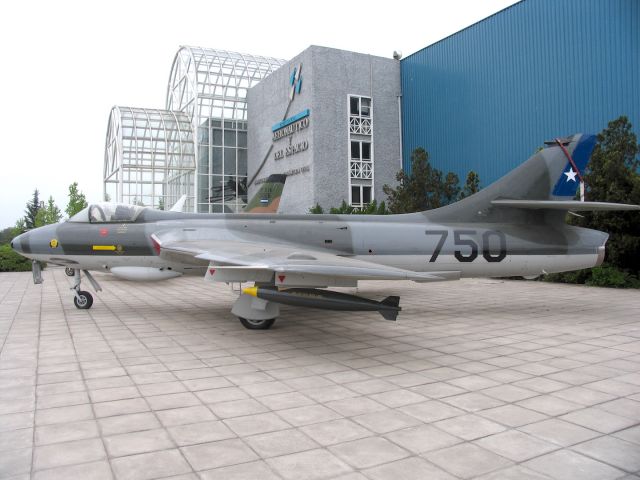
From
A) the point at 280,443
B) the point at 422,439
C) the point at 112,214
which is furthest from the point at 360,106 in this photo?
the point at 280,443

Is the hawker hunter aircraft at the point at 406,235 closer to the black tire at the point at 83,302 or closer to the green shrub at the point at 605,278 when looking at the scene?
the black tire at the point at 83,302

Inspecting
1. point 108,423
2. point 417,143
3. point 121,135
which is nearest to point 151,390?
point 108,423

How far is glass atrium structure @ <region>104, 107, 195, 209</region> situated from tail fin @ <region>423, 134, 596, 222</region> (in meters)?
26.3

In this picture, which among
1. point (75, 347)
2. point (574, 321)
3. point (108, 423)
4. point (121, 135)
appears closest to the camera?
point (108, 423)

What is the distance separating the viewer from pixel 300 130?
2747 centimetres

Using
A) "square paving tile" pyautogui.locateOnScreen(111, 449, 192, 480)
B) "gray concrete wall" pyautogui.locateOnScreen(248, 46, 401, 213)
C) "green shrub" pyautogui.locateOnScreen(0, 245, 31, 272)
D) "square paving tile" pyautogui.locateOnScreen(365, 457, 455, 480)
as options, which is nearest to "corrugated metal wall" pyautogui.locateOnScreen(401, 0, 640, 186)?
"gray concrete wall" pyautogui.locateOnScreen(248, 46, 401, 213)

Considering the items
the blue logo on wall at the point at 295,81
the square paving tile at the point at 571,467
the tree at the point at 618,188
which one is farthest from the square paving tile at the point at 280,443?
the blue logo on wall at the point at 295,81

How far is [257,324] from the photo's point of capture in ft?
26.9

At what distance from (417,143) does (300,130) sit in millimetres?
6760

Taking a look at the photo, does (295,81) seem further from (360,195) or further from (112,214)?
(112,214)

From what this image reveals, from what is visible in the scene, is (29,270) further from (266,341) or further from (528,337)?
(528,337)

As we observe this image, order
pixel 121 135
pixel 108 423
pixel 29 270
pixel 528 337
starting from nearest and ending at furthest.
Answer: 1. pixel 108 423
2. pixel 528 337
3. pixel 29 270
4. pixel 121 135

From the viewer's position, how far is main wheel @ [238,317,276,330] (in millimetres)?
8211

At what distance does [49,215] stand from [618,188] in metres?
31.5
